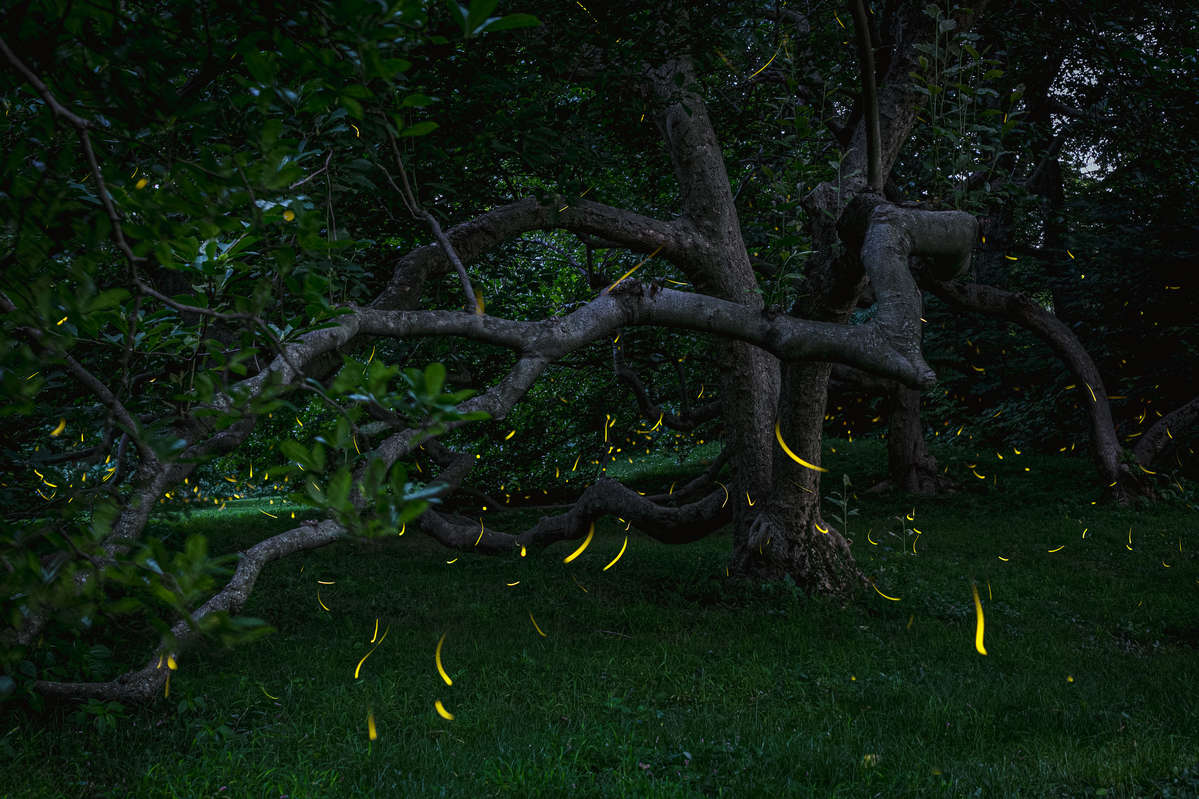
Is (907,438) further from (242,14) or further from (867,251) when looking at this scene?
(242,14)

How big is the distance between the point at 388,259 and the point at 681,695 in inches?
218

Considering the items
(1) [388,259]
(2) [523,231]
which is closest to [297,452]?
(2) [523,231]

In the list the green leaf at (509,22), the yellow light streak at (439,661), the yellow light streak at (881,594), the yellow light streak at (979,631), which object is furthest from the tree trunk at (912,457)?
the green leaf at (509,22)

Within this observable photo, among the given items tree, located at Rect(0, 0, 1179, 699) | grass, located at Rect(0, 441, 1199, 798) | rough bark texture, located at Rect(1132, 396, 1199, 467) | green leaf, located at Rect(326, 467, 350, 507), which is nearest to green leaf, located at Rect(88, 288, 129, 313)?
tree, located at Rect(0, 0, 1179, 699)

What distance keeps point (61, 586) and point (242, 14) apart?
1.69 metres

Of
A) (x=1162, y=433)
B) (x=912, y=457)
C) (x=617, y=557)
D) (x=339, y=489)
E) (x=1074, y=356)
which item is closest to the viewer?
(x=339, y=489)

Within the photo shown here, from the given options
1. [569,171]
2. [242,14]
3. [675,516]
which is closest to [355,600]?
[675,516]

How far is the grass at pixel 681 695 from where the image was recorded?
4.30 metres

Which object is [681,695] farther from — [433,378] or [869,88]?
[433,378]

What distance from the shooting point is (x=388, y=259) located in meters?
8.59

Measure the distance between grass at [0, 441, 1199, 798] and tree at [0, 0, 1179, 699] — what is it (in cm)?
58

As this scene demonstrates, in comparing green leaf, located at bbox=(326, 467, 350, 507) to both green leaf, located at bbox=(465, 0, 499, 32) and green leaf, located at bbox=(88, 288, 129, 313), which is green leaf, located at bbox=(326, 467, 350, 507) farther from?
green leaf, located at bbox=(465, 0, 499, 32)

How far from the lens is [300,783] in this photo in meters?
4.25

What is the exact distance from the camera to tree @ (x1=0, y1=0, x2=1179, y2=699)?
1900mm
